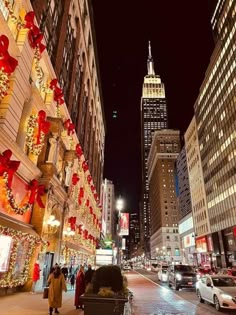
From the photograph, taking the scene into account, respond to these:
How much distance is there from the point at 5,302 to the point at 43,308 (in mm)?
2033

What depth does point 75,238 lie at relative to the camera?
31.8 m

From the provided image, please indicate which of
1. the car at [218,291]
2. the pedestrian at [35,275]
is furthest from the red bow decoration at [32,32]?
the car at [218,291]

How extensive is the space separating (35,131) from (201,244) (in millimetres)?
69188

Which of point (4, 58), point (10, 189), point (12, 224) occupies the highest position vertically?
point (4, 58)

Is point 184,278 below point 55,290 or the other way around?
the other way around

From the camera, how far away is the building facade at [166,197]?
433 ft

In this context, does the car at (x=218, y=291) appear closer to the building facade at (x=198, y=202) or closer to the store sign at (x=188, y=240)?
the building facade at (x=198, y=202)

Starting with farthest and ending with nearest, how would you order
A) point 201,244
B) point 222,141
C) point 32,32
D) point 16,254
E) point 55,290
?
1. point 201,244
2. point 222,141
3. point 32,32
4. point 16,254
5. point 55,290

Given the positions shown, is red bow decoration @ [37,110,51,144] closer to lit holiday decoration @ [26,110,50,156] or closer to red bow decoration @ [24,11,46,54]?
lit holiday decoration @ [26,110,50,156]

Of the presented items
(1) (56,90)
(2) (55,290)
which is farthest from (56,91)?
(2) (55,290)

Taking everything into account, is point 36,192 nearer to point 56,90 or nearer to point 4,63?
point 4,63

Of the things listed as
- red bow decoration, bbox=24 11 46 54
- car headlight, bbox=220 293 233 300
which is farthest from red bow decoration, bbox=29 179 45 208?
car headlight, bbox=220 293 233 300

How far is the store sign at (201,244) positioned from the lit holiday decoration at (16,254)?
64.4m

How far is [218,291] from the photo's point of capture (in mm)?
13289
